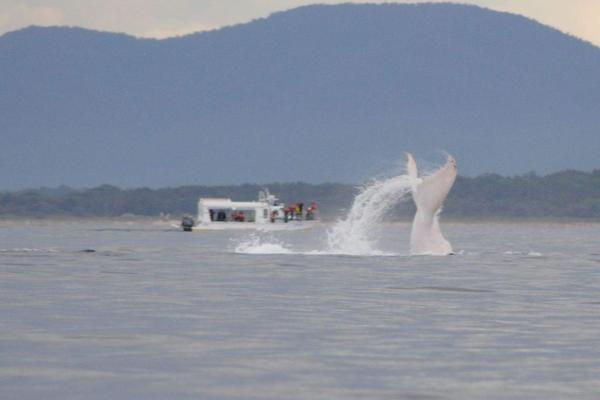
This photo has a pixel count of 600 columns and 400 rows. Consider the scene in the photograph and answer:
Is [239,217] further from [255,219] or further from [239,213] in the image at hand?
[255,219]

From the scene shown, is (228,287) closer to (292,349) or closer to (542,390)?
(292,349)

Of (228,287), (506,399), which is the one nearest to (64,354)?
(506,399)

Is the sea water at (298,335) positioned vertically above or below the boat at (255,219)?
below

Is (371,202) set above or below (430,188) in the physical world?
below

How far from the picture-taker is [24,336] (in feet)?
93.8

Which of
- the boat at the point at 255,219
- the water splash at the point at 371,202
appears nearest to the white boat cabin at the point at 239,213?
the boat at the point at 255,219

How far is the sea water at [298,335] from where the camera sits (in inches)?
909

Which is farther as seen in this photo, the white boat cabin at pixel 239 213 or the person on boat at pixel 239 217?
the person on boat at pixel 239 217

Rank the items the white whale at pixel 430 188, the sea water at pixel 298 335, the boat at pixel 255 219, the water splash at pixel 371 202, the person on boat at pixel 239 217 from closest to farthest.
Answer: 1. the sea water at pixel 298 335
2. the white whale at pixel 430 188
3. the water splash at pixel 371 202
4. the boat at pixel 255 219
5. the person on boat at pixel 239 217

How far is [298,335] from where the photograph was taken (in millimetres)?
29297

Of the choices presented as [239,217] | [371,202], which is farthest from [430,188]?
[239,217]

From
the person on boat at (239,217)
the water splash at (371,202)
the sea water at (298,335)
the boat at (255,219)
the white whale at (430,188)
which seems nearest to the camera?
the sea water at (298,335)

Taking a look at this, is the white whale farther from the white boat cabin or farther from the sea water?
the white boat cabin

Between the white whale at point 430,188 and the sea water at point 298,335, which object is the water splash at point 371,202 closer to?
the white whale at point 430,188
